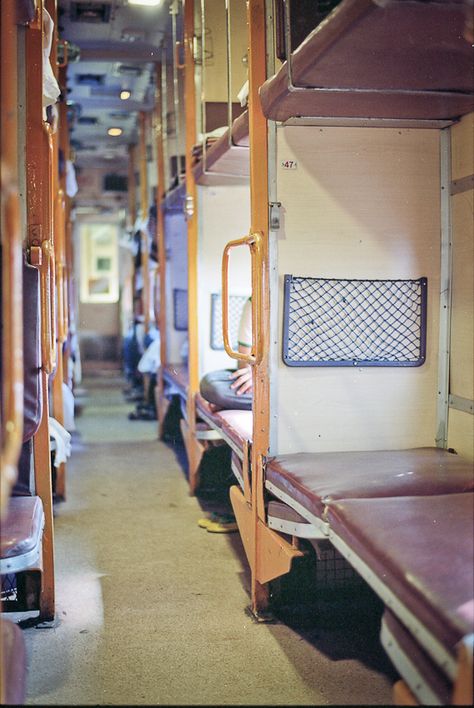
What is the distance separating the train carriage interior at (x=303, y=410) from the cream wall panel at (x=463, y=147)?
0.04 ft

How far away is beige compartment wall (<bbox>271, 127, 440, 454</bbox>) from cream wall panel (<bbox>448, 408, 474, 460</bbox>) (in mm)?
97

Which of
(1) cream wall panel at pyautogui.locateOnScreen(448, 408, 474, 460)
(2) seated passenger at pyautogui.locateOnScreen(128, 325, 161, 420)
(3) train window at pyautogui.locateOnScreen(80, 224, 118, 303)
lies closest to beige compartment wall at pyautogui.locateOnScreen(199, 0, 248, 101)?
(1) cream wall panel at pyautogui.locateOnScreen(448, 408, 474, 460)

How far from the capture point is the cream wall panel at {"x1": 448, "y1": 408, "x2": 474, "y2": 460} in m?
3.21

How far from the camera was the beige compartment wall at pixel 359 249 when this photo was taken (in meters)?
3.32

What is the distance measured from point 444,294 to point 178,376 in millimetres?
3755

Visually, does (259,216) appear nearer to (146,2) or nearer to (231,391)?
(231,391)

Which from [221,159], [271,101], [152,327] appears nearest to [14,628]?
[271,101]

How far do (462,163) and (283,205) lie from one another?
80 cm

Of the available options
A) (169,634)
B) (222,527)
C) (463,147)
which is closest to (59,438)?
(222,527)

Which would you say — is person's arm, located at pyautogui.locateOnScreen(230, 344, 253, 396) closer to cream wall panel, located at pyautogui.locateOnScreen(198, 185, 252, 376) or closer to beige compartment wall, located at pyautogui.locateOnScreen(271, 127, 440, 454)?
cream wall panel, located at pyautogui.locateOnScreen(198, 185, 252, 376)

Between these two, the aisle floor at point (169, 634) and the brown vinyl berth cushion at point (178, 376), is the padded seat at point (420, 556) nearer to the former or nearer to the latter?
the aisle floor at point (169, 634)

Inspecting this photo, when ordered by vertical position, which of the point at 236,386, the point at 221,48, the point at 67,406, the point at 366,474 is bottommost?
the point at 67,406

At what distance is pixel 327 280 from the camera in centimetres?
336

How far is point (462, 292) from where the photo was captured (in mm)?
3285
